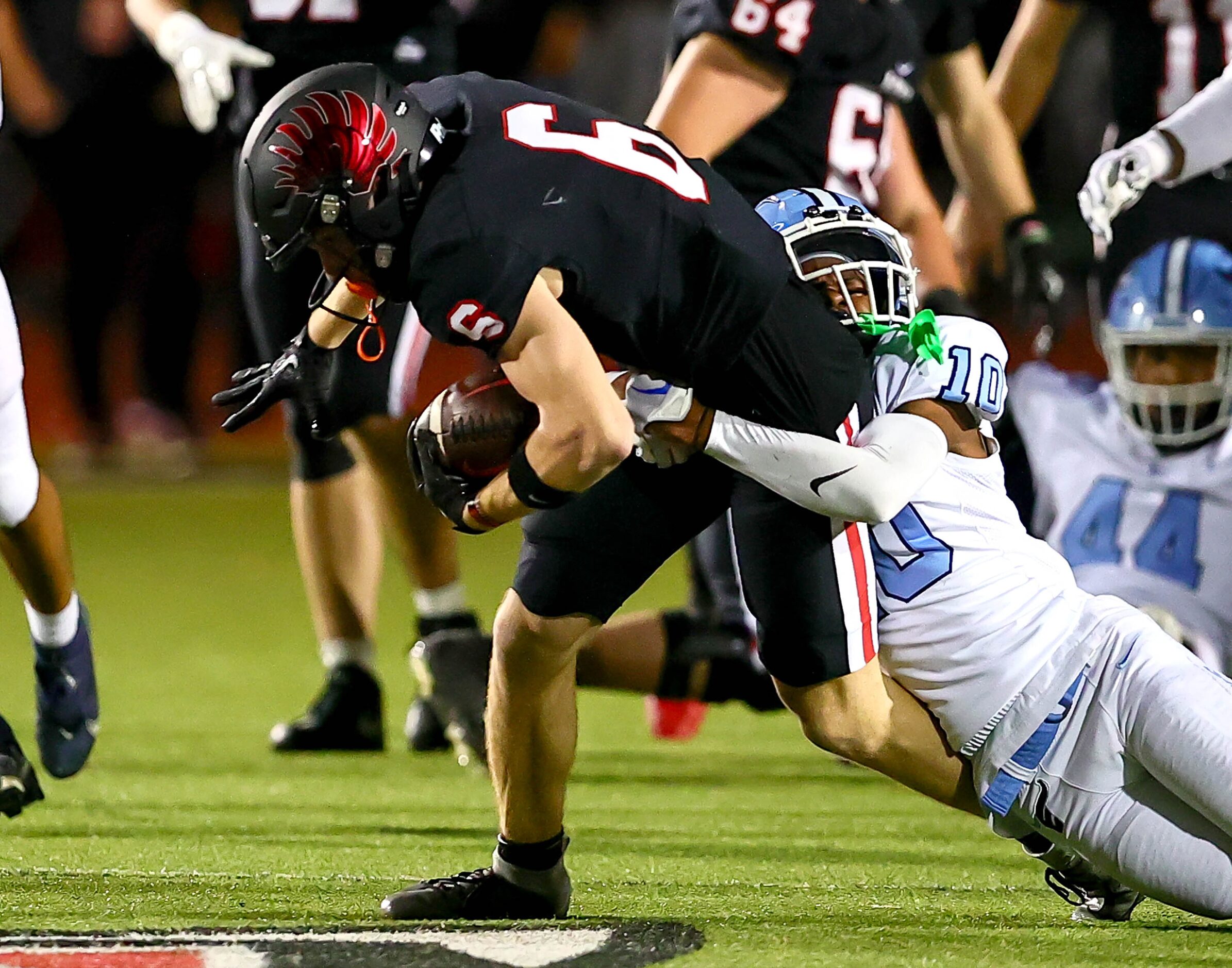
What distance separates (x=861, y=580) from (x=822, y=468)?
7.9 inches

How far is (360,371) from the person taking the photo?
4.13m

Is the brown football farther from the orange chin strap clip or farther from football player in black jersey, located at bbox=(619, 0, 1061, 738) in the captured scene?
football player in black jersey, located at bbox=(619, 0, 1061, 738)

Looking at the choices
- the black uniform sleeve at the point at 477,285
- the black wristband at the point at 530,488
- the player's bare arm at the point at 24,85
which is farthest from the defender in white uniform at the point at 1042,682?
the player's bare arm at the point at 24,85

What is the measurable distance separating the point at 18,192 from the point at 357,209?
800 centimetres

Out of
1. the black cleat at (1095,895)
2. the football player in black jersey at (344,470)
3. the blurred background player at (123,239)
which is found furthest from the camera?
the blurred background player at (123,239)

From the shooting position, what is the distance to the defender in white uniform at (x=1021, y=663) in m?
2.75

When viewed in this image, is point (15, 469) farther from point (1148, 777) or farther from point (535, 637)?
point (1148, 777)

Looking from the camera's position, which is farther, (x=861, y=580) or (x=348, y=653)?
(x=348, y=653)

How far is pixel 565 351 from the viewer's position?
8.16 feet

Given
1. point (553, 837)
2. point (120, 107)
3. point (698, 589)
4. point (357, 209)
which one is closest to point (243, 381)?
point (357, 209)

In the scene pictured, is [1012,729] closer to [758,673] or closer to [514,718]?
[514,718]

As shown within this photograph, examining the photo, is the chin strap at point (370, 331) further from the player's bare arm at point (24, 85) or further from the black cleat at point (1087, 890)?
the player's bare arm at point (24, 85)

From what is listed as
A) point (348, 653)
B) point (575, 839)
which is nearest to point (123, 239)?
point (348, 653)

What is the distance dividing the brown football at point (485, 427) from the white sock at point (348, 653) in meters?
1.81
